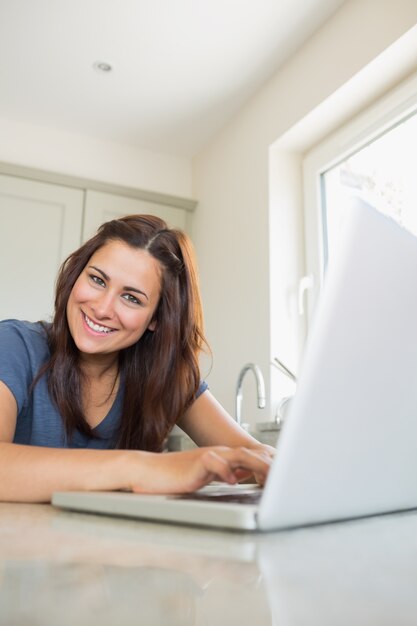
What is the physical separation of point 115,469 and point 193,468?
10cm

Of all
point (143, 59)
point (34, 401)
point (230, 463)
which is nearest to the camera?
point (230, 463)

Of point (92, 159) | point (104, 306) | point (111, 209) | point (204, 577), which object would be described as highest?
point (92, 159)

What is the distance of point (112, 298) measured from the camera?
3.71ft


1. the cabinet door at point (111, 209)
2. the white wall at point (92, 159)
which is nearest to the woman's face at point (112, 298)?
the cabinet door at point (111, 209)

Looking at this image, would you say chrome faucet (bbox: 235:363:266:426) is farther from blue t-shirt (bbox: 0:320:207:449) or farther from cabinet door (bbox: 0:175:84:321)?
cabinet door (bbox: 0:175:84:321)

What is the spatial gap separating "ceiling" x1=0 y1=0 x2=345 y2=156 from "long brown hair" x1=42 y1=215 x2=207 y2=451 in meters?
1.43

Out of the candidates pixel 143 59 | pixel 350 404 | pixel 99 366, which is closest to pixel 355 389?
pixel 350 404

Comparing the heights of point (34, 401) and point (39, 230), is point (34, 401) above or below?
below

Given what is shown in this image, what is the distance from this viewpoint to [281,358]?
250 centimetres

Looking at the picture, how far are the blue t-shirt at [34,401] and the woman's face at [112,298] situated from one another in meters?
0.09

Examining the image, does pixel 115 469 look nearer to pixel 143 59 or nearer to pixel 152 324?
pixel 152 324

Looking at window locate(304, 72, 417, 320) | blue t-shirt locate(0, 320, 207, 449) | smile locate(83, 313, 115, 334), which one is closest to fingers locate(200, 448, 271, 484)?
blue t-shirt locate(0, 320, 207, 449)

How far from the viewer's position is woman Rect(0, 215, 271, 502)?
1.04 meters

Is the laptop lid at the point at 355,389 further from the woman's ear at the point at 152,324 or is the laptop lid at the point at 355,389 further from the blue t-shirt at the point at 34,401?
the woman's ear at the point at 152,324
